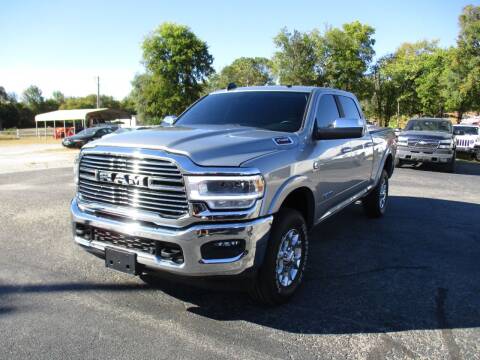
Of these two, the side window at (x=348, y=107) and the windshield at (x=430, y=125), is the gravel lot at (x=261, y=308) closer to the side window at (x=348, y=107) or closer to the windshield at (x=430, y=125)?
the side window at (x=348, y=107)

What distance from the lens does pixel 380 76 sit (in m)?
41.7

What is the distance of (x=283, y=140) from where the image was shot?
3.63 meters

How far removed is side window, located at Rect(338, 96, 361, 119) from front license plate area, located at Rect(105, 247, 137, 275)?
11.0 ft

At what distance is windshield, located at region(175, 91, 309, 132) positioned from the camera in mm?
4262

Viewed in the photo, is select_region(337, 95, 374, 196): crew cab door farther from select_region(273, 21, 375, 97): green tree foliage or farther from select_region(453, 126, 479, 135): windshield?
select_region(273, 21, 375, 97): green tree foliage

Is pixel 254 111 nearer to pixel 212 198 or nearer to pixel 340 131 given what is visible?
pixel 340 131

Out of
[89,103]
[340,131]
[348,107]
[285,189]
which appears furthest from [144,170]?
[89,103]

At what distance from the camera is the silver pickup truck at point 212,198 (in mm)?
2969

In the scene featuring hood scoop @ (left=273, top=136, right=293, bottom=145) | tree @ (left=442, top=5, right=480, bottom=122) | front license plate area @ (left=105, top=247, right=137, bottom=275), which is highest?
tree @ (left=442, top=5, right=480, bottom=122)

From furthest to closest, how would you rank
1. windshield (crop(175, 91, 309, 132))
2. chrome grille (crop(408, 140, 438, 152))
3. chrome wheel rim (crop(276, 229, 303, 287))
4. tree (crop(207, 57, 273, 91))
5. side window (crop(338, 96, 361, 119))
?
tree (crop(207, 57, 273, 91)) → chrome grille (crop(408, 140, 438, 152)) → side window (crop(338, 96, 361, 119)) → windshield (crop(175, 91, 309, 132)) → chrome wheel rim (crop(276, 229, 303, 287))

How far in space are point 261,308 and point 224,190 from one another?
1219mm

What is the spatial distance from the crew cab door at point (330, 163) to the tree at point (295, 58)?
23271mm

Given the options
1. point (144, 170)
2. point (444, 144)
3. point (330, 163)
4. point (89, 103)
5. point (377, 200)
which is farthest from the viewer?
point (89, 103)

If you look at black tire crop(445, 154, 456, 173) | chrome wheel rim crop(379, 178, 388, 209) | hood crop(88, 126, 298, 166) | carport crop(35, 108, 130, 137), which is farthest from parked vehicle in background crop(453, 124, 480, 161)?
carport crop(35, 108, 130, 137)
